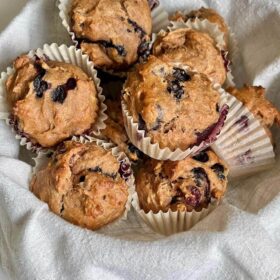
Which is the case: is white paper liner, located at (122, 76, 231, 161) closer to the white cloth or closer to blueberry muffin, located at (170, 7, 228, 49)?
the white cloth

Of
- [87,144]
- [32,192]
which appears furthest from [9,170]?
[87,144]

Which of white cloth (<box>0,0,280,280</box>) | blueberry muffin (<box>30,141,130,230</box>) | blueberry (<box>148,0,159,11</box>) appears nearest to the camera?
white cloth (<box>0,0,280,280</box>)

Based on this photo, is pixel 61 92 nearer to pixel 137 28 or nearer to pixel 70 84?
pixel 70 84

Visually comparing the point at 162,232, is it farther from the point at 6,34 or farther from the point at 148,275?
the point at 6,34

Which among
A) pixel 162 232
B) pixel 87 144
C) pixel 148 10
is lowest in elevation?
pixel 162 232

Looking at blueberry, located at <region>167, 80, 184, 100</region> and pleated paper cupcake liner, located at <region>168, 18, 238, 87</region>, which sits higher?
pleated paper cupcake liner, located at <region>168, 18, 238, 87</region>

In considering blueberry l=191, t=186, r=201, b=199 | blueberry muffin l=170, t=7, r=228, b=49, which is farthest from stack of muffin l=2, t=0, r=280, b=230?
blueberry muffin l=170, t=7, r=228, b=49
